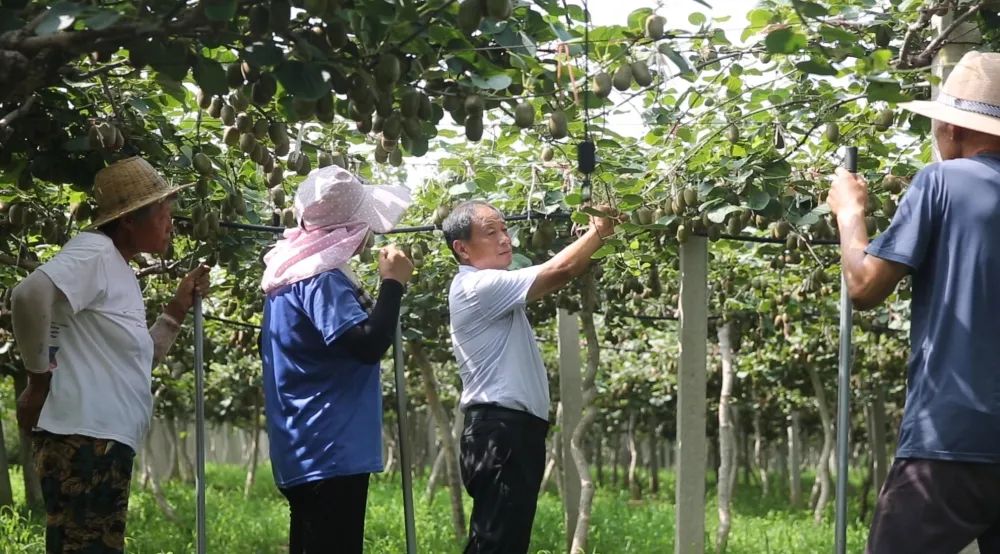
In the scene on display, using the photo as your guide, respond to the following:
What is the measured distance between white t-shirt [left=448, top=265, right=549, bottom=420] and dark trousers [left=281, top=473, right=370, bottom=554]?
0.51m

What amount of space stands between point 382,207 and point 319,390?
0.64m

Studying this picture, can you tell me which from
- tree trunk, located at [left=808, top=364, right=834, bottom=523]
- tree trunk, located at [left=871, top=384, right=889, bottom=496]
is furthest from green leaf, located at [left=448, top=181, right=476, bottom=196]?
tree trunk, located at [left=871, top=384, right=889, bottom=496]

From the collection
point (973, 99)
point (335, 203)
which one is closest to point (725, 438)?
point (335, 203)

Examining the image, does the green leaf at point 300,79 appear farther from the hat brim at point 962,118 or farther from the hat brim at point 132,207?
the hat brim at point 962,118

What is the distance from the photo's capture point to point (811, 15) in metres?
2.57

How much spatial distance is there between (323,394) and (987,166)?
188cm

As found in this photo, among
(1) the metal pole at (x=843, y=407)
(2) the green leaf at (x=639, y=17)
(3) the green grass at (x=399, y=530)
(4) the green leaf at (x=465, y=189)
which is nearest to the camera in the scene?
(1) the metal pole at (x=843, y=407)

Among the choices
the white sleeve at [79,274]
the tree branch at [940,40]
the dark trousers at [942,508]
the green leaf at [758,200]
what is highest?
the tree branch at [940,40]

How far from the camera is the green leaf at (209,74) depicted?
2680mm

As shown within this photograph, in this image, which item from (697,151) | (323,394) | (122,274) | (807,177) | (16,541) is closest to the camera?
(122,274)

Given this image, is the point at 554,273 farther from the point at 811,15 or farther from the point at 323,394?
the point at 811,15

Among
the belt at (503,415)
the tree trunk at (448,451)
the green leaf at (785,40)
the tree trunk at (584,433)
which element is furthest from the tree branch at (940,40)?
the tree trunk at (448,451)

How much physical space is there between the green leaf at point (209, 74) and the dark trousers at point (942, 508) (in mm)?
1686

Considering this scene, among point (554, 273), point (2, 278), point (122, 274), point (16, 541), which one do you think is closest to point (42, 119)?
point (122, 274)
